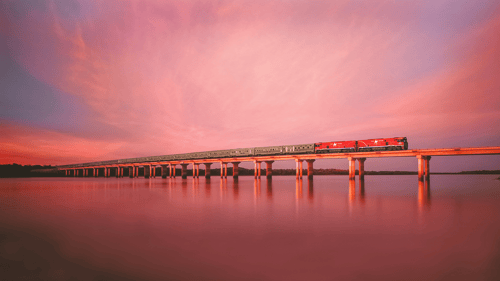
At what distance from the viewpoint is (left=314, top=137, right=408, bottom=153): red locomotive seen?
43.4 meters

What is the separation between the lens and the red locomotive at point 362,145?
142 feet

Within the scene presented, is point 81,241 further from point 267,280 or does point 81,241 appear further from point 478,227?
point 478,227

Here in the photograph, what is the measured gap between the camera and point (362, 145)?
47969mm

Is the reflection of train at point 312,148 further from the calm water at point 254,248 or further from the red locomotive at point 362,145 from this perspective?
the calm water at point 254,248

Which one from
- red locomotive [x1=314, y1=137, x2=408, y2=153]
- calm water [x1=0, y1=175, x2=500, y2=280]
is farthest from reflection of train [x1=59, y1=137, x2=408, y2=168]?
calm water [x1=0, y1=175, x2=500, y2=280]

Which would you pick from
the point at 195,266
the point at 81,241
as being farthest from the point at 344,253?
the point at 81,241

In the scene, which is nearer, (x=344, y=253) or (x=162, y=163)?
(x=344, y=253)

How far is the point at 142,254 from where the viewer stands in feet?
24.2

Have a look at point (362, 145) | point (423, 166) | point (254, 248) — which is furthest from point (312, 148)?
point (254, 248)

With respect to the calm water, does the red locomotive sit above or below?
above

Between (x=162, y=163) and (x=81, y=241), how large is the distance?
83.3m

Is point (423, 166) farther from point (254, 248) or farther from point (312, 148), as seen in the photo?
point (254, 248)

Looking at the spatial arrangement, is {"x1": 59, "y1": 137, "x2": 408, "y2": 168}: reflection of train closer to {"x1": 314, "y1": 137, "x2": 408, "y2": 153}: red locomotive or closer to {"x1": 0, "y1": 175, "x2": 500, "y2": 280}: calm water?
{"x1": 314, "y1": 137, "x2": 408, "y2": 153}: red locomotive

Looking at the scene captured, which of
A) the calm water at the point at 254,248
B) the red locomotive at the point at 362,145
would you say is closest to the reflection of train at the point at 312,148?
the red locomotive at the point at 362,145
